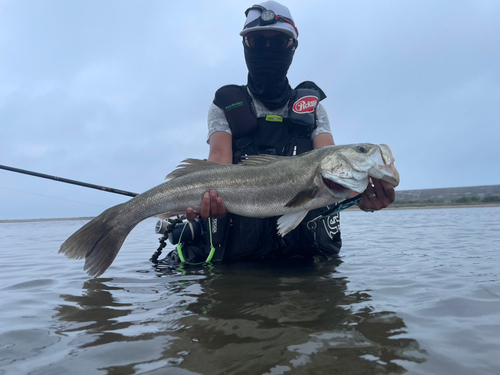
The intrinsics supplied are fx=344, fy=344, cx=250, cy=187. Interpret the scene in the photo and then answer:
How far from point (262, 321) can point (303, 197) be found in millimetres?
1653

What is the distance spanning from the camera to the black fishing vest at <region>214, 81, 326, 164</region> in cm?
472

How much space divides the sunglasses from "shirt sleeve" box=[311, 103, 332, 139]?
1.03 meters

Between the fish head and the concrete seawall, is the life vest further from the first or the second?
the concrete seawall

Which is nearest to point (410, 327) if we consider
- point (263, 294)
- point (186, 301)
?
point (263, 294)

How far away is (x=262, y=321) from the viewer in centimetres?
224

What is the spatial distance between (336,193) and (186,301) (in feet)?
6.16

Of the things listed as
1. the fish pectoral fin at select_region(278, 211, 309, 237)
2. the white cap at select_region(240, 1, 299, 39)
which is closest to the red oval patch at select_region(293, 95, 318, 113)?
the white cap at select_region(240, 1, 299, 39)

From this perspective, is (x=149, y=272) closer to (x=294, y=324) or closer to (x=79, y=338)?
(x=79, y=338)

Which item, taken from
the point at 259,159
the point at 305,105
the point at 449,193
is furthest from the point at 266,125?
the point at 449,193

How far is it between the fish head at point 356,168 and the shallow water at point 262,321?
96cm

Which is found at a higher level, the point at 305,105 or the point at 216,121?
the point at 305,105

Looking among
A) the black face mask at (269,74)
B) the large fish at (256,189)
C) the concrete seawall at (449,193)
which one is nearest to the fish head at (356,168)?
the large fish at (256,189)

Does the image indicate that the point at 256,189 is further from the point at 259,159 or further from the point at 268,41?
the point at 268,41

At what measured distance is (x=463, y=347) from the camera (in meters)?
1.80
